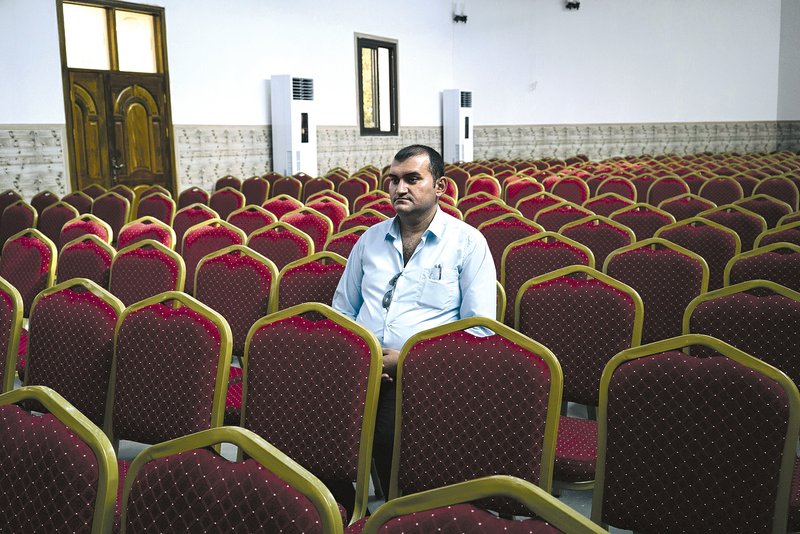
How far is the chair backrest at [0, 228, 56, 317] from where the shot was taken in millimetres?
4582

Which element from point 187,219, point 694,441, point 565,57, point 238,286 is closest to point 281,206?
point 187,219

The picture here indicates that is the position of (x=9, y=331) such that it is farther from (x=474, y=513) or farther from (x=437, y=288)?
(x=474, y=513)

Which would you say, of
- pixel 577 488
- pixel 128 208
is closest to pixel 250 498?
pixel 577 488

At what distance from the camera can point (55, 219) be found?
21.9ft

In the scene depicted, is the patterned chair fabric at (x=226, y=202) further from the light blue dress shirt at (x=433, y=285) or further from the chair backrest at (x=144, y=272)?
the light blue dress shirt at (x=433, y=285)

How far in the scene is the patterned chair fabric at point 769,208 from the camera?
5910 mm

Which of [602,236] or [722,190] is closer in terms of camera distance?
[602,236]

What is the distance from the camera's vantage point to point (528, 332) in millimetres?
3314

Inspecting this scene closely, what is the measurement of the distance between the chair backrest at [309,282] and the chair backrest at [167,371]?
81 cm

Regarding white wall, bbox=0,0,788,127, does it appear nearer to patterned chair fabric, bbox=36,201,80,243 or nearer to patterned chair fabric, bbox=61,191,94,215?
patterned chair fabric, bbox=61,191,94,215

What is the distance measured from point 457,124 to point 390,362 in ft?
55.2

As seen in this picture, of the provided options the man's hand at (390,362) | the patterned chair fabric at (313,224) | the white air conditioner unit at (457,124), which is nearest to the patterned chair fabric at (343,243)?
the patterned chair fabric at (313,224)

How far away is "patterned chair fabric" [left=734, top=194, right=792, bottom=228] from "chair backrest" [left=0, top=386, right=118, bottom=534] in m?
5.18

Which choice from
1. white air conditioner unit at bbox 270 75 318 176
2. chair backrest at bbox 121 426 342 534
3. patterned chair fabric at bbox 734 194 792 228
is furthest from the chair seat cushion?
white air conditioner unit at bbox 270 75 318 176
